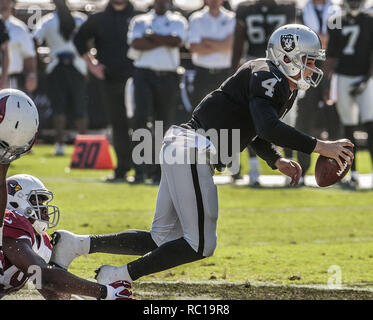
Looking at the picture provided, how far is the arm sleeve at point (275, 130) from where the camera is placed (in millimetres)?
5031

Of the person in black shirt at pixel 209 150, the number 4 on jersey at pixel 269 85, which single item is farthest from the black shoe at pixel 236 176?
the number 4 on jersey at pixel 269 85

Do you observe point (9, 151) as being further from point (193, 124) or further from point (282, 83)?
point (282, 83)

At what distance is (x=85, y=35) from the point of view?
11.5 meters

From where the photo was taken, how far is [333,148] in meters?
5.13

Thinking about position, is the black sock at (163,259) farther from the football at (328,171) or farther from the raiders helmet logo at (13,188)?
the football at (328,171)

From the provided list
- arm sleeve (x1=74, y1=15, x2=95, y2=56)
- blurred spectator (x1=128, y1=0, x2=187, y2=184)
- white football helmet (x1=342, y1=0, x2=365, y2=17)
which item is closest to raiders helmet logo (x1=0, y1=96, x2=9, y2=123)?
blurred spectator (x1=128, y1=0, x2=187, y2=184)

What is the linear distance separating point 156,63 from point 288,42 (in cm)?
546

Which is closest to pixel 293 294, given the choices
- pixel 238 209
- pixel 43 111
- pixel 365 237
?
pixel 365 237

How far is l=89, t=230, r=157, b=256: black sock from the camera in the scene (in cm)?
551

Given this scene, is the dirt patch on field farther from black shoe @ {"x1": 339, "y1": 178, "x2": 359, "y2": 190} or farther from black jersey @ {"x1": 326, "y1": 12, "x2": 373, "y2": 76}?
black jersey @ {"x1": 326, "y1": 12, "x2": 373, "y2": 76}

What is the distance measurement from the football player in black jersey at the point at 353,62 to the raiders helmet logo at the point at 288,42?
5646mm

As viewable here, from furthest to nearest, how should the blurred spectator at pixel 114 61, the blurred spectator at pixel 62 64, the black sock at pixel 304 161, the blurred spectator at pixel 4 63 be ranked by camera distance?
the blurred spectator at pixel 62 64, the blurred spectator at pixel 114 61, the black sock at pixel 304 161, the blurred spectator at pixel 4 63

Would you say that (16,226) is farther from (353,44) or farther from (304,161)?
(353,44)

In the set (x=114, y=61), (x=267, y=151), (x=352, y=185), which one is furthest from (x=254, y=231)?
(x=114, y=61)
